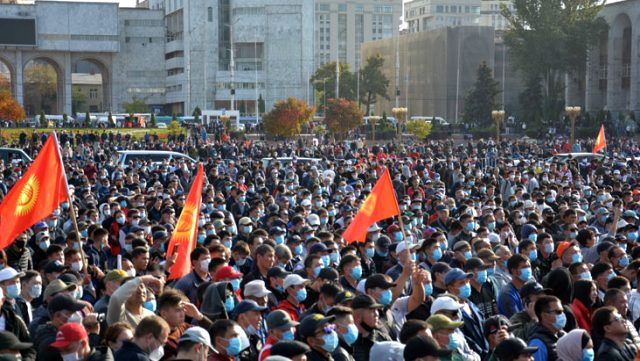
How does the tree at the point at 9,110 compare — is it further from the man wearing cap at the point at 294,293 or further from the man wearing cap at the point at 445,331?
the man wearing cap at the point at 445,331

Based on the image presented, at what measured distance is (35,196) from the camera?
965 cm

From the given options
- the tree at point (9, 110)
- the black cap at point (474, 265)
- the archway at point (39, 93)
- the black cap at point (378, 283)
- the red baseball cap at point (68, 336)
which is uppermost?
the archway at point (39, 93)

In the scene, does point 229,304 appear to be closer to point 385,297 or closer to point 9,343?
point 385,297

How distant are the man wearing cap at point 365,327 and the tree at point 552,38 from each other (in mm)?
59844

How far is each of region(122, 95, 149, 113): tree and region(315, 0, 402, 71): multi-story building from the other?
45.7m

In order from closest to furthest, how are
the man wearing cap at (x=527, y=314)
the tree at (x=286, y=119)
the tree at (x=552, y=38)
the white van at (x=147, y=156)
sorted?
1. the man wearing cap at (x=527, y=314)
2. the white van at (x=147, y=156)
3. the tree at (x=286, y=119)
4. the tree at (x=552, y=38)

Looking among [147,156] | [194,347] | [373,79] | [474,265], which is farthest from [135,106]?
[194,347]

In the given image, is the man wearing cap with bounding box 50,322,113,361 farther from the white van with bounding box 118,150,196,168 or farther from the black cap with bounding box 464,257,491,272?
the white van with bounding box 118,150,196,168

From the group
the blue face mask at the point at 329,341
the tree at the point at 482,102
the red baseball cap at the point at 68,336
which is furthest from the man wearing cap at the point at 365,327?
the tree at the point at 482,102

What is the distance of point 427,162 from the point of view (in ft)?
95.5

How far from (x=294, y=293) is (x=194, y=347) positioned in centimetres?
232

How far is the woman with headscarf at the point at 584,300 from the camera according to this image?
806 centimetres

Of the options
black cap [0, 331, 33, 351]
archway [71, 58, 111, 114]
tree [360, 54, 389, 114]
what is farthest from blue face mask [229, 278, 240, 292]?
archway [71, 58, 111, 114]

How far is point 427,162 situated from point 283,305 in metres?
21.3
